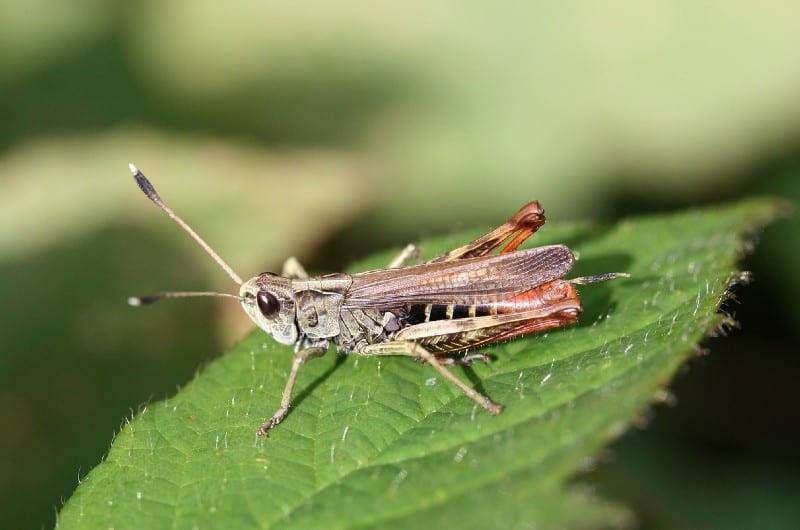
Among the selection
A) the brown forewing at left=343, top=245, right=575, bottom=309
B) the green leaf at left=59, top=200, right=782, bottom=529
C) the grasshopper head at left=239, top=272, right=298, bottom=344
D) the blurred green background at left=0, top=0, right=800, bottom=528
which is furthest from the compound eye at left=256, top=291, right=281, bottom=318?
the blurred green background at left=0, top=0, right=800, bottom=528

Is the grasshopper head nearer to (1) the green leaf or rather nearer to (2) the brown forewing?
(1) the green leaf

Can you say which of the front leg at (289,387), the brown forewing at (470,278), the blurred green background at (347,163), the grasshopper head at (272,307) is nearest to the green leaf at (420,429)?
the front leg at (289,387)

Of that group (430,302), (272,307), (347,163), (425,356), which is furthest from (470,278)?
(347,163)

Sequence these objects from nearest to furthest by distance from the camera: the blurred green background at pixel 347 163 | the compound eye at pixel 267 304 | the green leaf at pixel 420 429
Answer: the green leaf at pixel 420 429, the compound eye at pixel 267 304, the blurred green background at pixel 347 163

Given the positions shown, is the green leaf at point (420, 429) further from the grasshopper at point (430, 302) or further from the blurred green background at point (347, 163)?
the blurred green background at point (347, 163)

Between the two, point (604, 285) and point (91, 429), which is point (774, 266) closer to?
point (604, 285)

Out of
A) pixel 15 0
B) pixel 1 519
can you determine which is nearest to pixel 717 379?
pixel 1 519
